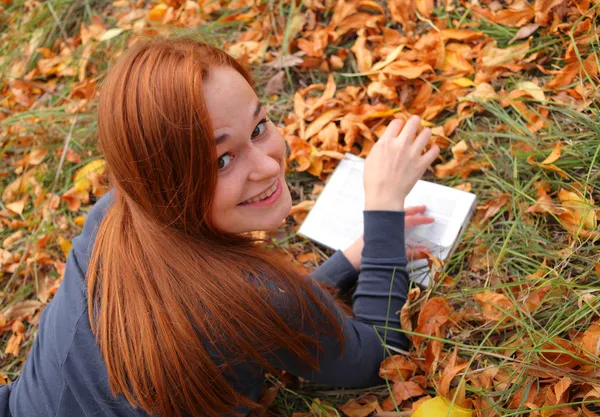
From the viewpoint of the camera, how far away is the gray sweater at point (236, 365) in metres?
1.12

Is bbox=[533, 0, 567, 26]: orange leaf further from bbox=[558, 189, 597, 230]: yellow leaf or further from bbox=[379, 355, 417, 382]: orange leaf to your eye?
bbox=[379, 355, 417, 382]: orange leaf

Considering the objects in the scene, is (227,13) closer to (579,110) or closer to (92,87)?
(92,87)

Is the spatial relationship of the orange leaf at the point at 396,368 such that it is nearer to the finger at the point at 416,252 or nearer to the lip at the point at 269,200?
the finger at the point at 416,252

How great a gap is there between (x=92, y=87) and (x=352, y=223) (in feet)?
5.07

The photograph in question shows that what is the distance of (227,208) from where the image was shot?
1.15 metres

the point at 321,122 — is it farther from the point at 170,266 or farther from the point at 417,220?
the point at 170,266

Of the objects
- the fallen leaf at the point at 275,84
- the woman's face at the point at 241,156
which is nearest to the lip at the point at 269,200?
the woman's face at the point at 241,156

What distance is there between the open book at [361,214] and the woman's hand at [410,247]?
2 cm

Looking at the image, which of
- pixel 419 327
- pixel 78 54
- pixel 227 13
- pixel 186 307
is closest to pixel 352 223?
pixel 419 327

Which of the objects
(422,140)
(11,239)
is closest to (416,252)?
(422,140)

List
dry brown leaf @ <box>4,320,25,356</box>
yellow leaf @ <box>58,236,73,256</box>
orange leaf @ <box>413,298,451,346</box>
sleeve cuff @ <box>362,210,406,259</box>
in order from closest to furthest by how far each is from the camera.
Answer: orange leaf @ <box>413,298,451,346</box>, sleeve cuff @ <box>362,210,406,259</box>, dry brown leaf @ <box>4,320,25,356</box>, yellow leaf @ <box>58,236,73,256</box>

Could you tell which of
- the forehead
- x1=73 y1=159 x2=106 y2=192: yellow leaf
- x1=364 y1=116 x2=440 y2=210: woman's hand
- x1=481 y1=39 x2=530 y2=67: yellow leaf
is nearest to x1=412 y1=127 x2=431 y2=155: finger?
x1=364 y1=116 x2=440 y2=210: woman's hand

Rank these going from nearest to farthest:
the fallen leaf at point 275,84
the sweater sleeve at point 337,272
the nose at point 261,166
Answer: the nose at point 261,166, the sweater sleeve at point 337,272, the fallen leaf at point 275,84

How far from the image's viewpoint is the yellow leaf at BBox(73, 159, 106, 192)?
2200mm
